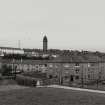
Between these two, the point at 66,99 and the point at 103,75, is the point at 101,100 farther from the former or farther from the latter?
the point at 103,75

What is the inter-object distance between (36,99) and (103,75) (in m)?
46.2

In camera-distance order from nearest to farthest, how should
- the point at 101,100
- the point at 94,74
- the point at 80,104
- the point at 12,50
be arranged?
the point at 80,104 < the point at 101,100 < the point at 94,74 < the point at 12,50

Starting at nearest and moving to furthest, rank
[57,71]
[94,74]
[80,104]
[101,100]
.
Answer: [80,104] → [101,100] → [57,71] → [94,74]

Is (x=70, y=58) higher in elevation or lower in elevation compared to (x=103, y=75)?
higher

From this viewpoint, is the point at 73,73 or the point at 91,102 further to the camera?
the point at 73,73

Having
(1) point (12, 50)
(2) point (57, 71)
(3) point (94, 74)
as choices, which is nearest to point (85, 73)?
(3) point (94, 74)

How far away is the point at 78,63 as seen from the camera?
52125 mm

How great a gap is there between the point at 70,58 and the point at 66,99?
41646 millimetres

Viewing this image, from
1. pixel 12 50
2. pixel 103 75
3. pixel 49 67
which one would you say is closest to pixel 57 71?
pixel 49 67

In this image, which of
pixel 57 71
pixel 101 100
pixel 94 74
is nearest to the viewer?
pixel 101 100

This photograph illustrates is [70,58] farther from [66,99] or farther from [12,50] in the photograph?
[12,50]

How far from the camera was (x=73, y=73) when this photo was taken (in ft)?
167

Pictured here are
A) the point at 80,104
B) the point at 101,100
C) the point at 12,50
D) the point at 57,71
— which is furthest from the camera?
the point at 12,50

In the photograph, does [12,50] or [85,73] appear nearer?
[85,73]
